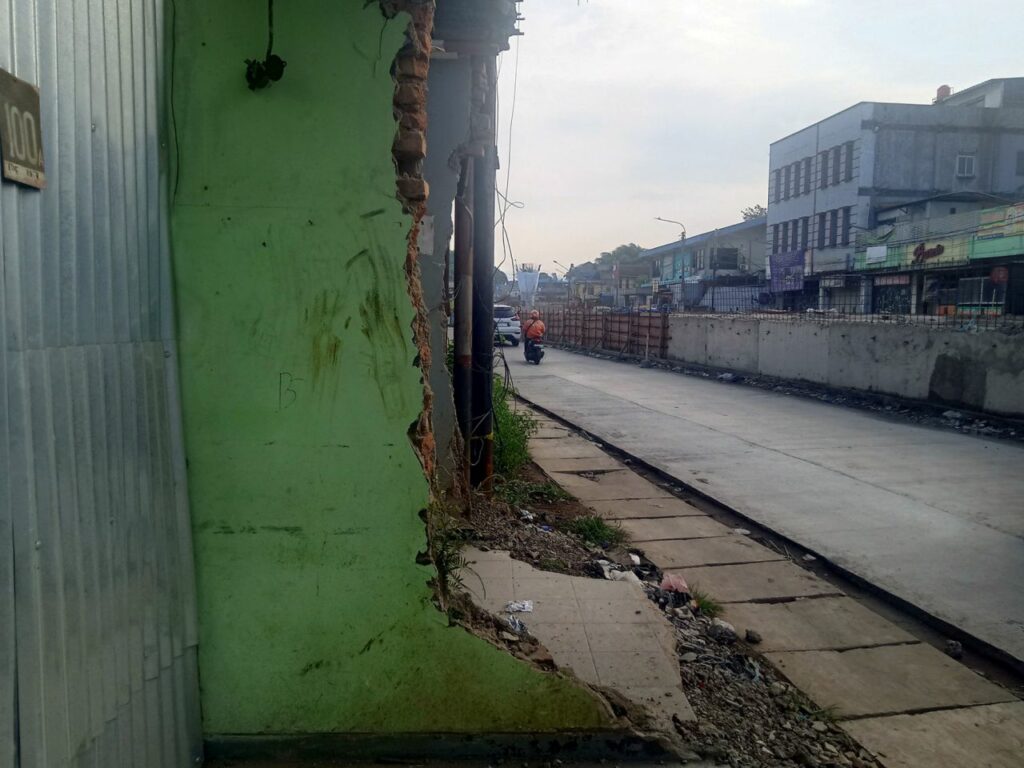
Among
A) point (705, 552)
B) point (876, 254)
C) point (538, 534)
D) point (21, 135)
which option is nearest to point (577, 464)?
point (538, 534)

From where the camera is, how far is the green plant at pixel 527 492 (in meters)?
6.75

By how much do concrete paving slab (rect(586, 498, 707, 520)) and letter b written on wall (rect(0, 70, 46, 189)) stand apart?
17.6 feet

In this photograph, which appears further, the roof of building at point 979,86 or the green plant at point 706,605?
the roof of building at point 979,86

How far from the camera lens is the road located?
5.00 metres

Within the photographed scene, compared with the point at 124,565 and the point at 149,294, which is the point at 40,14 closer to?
the point at 149,294

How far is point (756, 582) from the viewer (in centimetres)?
517

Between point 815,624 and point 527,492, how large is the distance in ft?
9.84

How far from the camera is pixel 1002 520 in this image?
6.27m

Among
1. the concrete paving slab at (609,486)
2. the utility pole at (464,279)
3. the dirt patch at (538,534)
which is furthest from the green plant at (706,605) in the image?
the concrete paving slab at (609,486)

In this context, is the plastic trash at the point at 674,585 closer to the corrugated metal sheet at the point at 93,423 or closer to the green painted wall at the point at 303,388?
the green painted wall at the point at 303,388

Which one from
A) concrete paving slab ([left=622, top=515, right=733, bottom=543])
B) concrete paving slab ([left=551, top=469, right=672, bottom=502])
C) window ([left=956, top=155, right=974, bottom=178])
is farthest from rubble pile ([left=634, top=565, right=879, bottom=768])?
window ([left=956, top=155, right=974, bottom=178])

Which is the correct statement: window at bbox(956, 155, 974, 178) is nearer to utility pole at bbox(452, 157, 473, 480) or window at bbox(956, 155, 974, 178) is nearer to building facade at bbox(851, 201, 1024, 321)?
building facade at bbox(851, 201, 1024, 321)

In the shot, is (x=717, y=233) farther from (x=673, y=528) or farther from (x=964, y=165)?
(x=673, y=528)

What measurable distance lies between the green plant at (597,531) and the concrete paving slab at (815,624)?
4.21 ft
